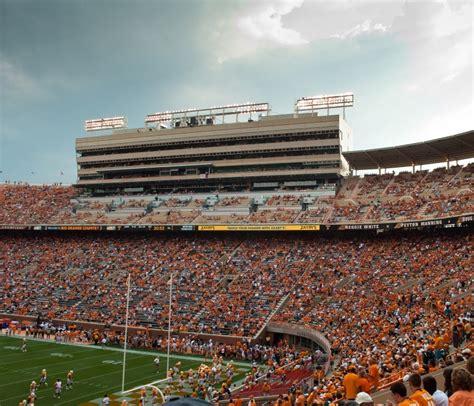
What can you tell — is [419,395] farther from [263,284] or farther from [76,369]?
[263,284]

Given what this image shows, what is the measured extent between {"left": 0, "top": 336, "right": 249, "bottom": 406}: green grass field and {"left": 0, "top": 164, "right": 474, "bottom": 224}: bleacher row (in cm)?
1946

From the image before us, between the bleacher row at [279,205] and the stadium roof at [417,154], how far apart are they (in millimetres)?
1250

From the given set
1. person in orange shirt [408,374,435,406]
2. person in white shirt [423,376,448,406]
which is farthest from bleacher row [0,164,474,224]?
person in orange shirt [408,374,435,406]

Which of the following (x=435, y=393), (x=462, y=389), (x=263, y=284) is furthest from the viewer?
(x=263, y=284)

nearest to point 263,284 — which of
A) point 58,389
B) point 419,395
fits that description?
point 58,389

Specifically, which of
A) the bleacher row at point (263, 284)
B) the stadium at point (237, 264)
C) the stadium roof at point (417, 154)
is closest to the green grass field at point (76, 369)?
the stadium at point (237, 264)

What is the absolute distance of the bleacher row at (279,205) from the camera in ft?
140

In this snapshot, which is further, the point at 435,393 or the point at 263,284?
the point at 263,284

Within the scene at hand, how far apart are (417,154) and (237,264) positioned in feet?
70.1

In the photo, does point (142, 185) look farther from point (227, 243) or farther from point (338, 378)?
point (338, 378)

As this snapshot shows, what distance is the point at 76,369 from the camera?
29453 millimetres

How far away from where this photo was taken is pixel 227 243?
50188 mm

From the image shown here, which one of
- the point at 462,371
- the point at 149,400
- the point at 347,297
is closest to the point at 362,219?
the point at 347,297

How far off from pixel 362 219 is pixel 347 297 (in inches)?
432
